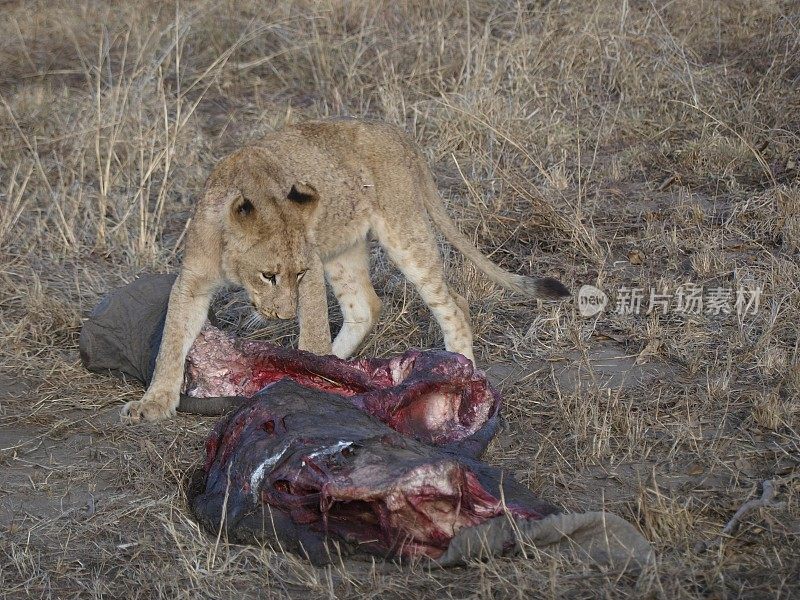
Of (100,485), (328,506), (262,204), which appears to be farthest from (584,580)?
(262,204)

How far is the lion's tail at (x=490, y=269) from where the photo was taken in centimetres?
515

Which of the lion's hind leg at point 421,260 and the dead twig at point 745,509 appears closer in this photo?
the dead twig at point 745,509

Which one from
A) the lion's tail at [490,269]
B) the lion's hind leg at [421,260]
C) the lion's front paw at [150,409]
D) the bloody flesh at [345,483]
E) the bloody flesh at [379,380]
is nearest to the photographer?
the bloody flesh at [345,483]

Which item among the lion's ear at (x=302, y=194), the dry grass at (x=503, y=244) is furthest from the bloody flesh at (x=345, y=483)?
the lion's ear at (x=302, y=194)

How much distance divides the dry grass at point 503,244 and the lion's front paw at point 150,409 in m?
→ 0.08

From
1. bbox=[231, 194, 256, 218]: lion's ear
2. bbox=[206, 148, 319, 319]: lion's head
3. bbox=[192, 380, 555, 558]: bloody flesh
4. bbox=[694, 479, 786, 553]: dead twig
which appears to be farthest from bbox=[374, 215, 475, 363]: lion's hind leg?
bbox=[694, 479, 786, 553]: dead twig

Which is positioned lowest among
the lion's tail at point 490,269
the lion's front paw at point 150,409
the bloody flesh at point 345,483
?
the lion's front paw at point 150,409

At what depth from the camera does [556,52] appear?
815cm

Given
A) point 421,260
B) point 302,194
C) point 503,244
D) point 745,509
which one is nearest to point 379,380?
point 302,194

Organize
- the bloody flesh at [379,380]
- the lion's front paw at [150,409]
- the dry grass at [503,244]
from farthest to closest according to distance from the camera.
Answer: the lion's front paw at [150,409] < the bloody flesh at [379,380] < the dry grass at [503,244]

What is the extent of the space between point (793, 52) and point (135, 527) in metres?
6.11

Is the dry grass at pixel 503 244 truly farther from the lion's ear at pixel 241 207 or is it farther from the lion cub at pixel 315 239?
the lion's ear at pixel 241 207

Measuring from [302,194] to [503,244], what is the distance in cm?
181

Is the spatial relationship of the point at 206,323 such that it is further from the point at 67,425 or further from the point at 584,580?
the point at 584,580
